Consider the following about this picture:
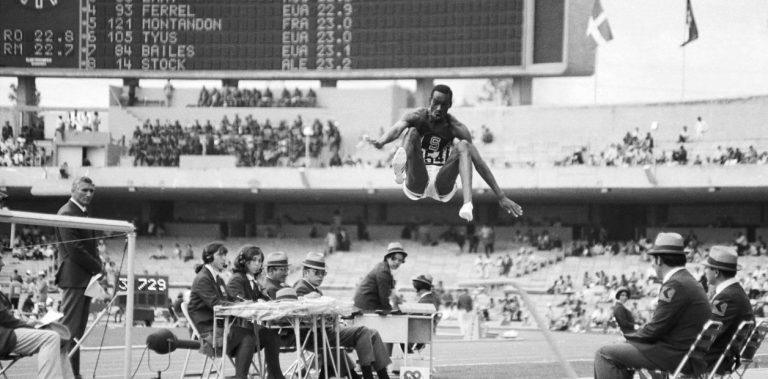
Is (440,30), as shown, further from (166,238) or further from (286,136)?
(166,238)

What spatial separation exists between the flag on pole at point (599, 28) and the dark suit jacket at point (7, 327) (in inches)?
1266

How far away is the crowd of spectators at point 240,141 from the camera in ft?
136

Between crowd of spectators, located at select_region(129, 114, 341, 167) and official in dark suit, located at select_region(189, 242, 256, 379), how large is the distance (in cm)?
3019

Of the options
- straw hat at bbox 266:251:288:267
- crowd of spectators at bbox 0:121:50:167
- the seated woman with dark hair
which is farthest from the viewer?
crowd of spectators at bbox 0:121:50:167

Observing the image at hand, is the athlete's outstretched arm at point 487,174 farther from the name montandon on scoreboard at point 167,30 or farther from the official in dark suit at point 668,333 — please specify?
the name montandon on scoreboard at point 167,30

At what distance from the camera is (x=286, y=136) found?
41719 mm

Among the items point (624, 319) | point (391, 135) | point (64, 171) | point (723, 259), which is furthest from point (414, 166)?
A: point (64, 171)

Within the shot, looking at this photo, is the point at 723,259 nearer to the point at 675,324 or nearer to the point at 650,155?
the point at 675,324

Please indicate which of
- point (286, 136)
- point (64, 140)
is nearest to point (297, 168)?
point (286, 136)

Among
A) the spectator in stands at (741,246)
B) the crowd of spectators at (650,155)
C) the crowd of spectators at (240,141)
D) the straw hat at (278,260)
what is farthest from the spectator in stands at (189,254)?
the straw hat at (278,260)

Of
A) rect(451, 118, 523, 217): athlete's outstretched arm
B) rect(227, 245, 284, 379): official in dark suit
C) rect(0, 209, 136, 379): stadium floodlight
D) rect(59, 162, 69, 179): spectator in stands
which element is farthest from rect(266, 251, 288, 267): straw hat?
rect(59, 162, 69, 179): spectator in stands

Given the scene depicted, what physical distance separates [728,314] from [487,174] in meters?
2.58

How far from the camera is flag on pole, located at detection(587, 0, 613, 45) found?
38.8m

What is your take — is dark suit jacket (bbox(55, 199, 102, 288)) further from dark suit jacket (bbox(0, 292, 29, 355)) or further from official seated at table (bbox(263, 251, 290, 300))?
official seated at table (bbox(263, 251, 290, 300))
